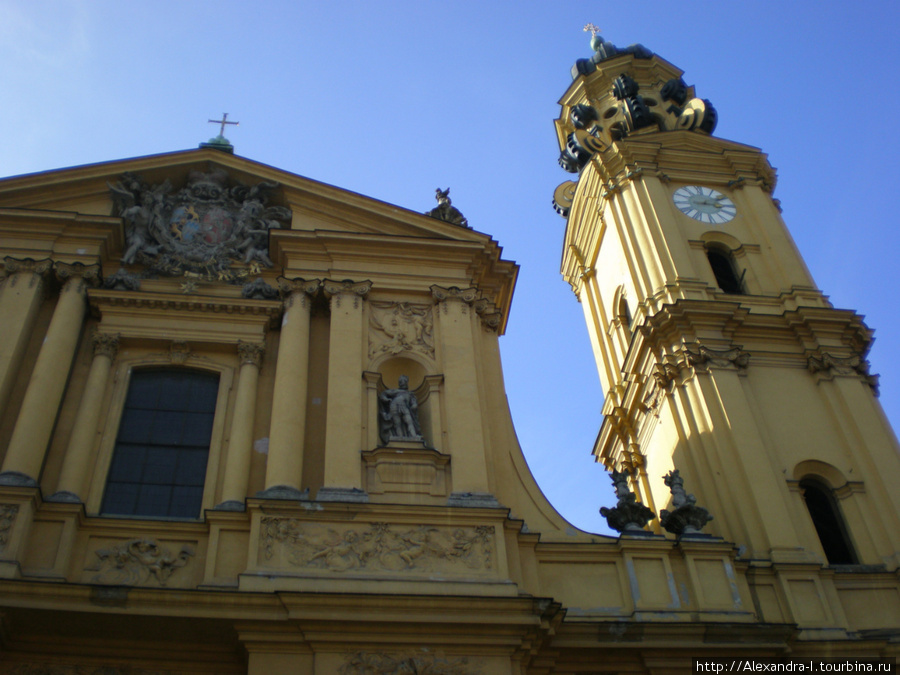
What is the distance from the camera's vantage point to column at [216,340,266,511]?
36.1ft

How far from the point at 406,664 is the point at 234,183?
845 centimetres

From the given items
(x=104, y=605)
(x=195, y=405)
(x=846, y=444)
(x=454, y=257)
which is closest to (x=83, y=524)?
(x=104, y=605)

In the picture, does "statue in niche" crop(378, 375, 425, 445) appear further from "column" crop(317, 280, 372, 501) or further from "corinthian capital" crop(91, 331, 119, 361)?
"corinthian capital" crop(91, 331, 119, 361)

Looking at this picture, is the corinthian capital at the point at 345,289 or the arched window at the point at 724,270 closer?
the corinthian capital at the point at 345,289

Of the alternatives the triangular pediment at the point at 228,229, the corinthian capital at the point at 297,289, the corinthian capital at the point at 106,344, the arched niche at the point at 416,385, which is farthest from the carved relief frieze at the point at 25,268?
the arched niche at the point at 416,385

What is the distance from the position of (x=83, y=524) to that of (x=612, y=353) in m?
11.1

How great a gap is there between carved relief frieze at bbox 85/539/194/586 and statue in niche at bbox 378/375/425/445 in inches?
108

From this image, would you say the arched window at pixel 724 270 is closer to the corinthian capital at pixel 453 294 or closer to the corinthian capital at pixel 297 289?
the corinthian capital at pixel 453 294

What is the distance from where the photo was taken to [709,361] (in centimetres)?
1422

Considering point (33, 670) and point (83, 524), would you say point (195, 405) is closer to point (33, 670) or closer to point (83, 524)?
point (83, 524)

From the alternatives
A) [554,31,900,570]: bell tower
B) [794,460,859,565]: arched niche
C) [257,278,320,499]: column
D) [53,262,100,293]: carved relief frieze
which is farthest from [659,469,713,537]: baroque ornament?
[53,262,100,293]: carved relief frieze

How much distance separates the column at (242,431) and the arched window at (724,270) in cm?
839

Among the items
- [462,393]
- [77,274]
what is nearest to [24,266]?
[77,274]

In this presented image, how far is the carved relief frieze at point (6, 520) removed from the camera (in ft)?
32.2
